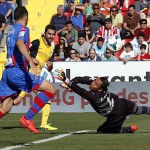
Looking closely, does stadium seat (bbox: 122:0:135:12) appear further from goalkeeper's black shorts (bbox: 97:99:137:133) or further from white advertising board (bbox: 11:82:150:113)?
goalkeeper's black shorts (bbox: 97:99:137:133)

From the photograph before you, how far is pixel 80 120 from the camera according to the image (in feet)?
62.4

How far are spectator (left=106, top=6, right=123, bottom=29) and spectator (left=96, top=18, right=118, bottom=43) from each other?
0.79 m

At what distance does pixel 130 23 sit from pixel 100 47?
6.39 feet

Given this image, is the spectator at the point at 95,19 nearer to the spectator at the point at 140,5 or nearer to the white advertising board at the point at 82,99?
the spectator at the point at 140,5

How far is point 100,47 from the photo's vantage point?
82.8ft

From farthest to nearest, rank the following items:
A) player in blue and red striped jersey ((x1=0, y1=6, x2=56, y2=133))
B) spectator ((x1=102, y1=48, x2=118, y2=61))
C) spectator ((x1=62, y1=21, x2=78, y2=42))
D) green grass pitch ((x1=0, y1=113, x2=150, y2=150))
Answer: spectator ((x1=62, y1=21, x2=78, y2=42)) → spectator ((x1=102, y1=48, x2=118, y2=61)) → player in blue and red striped jersey ((x1=0, y1=6, x2=56, y2=133)) → green grass pitch ((x1=0, y1=113, x2=150, y2=150))

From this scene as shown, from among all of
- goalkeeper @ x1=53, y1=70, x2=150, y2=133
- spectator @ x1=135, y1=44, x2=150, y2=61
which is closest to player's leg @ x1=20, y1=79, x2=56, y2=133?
goalkeeper @ x1=53, y1=70, x2=150, y2=133

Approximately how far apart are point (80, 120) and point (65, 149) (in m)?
7.72

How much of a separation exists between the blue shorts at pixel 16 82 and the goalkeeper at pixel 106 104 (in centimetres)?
61

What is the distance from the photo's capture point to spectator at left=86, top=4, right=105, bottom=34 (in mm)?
26984

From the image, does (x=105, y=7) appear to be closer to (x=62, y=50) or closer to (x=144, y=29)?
(x=144, y=29)

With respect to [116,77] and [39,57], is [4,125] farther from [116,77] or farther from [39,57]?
[116,77]

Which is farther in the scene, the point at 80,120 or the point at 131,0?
the point at 131,0

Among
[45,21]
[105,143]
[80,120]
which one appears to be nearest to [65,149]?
[105,143]
